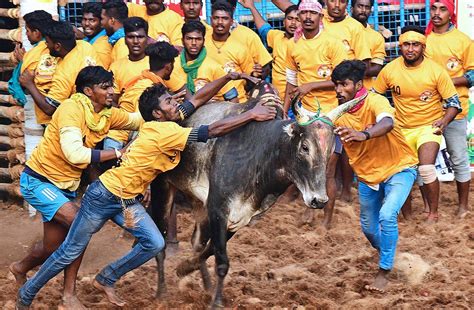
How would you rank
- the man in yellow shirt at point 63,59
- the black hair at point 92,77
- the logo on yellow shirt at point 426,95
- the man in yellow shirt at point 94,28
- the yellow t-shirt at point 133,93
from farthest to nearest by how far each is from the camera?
the man in yellow shirt at point 94,28 < the logo on yellow shirt at point 426,95 < the man in yellow shirt at point 63,59 < the yellow t-shirt at point 133,93 < the black hair at point 92,77

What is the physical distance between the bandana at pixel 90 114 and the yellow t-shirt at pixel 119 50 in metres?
2.18

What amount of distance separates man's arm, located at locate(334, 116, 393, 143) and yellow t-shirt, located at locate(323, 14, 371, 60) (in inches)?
112

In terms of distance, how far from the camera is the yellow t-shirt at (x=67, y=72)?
9797 mm

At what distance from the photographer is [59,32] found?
966 centimetres

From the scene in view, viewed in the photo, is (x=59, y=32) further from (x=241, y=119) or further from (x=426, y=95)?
(x=426, y=95)

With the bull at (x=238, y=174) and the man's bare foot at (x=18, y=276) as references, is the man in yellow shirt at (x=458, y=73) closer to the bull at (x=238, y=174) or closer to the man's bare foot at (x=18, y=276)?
the bull at (x=238, y=174)

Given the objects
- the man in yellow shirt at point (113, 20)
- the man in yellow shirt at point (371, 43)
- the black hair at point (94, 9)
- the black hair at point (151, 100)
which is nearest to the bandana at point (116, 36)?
the man in yellow shirt at point (113, 20)

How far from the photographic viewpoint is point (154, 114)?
26.6 feet

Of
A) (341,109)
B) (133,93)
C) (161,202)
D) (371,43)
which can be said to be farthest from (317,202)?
(371,43)

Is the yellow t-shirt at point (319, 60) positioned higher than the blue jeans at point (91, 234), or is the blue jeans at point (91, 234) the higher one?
the yellow t-shirt at point (319, 60)

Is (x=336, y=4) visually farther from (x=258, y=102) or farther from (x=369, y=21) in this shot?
(x=258, y=102)

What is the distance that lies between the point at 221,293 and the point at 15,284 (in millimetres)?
1996

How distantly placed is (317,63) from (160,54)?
216 centimetres

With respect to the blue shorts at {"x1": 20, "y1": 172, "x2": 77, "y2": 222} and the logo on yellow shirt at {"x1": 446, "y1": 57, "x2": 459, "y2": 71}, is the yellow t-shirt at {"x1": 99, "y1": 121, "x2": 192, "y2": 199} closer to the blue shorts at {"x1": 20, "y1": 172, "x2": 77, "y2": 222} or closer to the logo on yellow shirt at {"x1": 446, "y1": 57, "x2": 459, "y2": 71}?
the blue shorts at {"x1": 20, "y1": 172, "x2": 77, "y2": 222}
